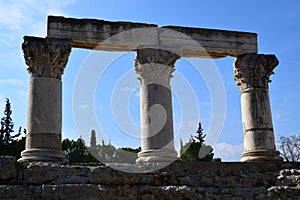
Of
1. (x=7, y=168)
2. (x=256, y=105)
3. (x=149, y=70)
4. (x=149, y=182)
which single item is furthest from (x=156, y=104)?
(x=7, y=168)

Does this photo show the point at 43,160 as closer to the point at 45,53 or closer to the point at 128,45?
the point at 45,53

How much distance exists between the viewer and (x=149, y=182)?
11.9m

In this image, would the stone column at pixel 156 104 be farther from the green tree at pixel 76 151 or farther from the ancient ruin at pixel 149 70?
the green tree at pixel 76 151

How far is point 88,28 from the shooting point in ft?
48.8

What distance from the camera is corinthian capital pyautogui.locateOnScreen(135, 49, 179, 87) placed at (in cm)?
1480

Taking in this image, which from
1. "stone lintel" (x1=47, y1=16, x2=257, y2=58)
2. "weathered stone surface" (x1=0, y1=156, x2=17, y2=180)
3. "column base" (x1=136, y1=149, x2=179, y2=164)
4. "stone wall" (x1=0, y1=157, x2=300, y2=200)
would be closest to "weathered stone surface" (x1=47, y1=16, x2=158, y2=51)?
"stone lintel" (x1=47, y1=16, x2=257, y2=58)

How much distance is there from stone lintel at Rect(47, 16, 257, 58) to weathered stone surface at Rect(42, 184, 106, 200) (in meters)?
5.81

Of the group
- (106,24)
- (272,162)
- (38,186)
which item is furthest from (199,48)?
(38,186)

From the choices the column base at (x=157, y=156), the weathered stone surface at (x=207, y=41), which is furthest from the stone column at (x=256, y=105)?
the column base at (x=157, y=156)

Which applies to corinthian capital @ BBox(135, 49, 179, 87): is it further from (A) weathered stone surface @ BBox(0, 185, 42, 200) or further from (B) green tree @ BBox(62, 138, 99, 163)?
(B) green tree @ BBox(62, 138, 99, 163)

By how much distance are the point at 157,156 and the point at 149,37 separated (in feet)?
14.5

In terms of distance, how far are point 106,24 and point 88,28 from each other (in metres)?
0.66

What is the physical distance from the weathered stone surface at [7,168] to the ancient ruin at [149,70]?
6.06 ft

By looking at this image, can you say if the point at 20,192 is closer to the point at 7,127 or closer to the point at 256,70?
the point at 256,70
